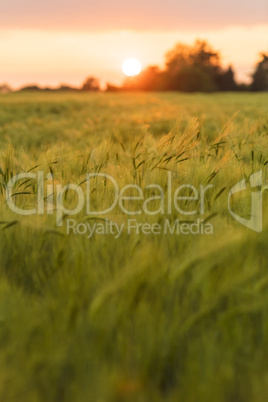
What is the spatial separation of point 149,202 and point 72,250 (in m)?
0.36

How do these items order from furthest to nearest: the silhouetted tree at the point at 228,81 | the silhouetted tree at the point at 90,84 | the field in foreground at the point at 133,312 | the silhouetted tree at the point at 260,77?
the silhouetted tree at the point at 90,84 → the silhouetted tree at the point at 228,81 → the silhouetted tree at the point at 260,77 → the field in foreground at the point at 133,312

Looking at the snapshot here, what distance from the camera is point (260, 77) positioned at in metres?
37.6

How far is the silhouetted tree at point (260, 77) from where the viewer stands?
37.3 metres

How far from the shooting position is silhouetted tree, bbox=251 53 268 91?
122ft

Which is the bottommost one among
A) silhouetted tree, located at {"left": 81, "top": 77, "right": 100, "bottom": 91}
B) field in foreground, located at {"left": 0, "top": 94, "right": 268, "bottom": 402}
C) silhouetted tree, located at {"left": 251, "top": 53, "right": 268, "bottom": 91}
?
field in foreground, located at {"left": 0, "top": 94, "right": 268, "bottom": 402}

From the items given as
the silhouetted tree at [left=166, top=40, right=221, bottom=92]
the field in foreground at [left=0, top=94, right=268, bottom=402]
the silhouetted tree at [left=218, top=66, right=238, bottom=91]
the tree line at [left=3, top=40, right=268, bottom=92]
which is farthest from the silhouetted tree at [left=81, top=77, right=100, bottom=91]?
the field in foreground at [left=0, top=94, right=268, bottom=402]

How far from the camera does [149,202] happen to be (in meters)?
1.40

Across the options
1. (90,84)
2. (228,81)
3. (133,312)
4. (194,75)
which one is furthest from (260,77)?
(133,312)

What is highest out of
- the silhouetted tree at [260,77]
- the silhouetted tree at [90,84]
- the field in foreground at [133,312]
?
the silhouetted tree at [90,84]

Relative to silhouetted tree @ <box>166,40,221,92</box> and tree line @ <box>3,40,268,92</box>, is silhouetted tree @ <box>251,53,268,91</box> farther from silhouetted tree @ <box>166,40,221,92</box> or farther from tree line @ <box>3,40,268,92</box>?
silhouetted tree @ <box>166,40,221,92</box>

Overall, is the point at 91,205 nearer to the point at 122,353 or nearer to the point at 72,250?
the point at 72,250

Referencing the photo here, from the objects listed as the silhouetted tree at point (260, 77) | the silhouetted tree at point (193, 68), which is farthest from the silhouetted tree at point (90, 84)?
the silhouetted tree at point (260, 77)

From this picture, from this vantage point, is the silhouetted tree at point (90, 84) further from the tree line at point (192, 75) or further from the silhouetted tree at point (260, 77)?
the silhouetted tree at point (260, 77)

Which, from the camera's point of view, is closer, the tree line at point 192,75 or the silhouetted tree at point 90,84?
the tree line at point 192,75
